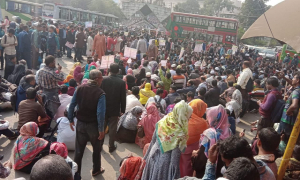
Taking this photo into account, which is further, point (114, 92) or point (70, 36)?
point (70, 36)

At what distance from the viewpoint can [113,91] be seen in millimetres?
→ 4297

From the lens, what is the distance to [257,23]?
2.91 m

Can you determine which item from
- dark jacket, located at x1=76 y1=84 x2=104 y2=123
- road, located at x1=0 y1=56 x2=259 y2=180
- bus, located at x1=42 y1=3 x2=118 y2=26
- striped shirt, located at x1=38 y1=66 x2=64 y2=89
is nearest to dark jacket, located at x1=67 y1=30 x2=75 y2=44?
road, located at x1=0 y1=56 x2=259 y2=180

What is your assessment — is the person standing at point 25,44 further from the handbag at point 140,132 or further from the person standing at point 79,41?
the handbag at point 140,132

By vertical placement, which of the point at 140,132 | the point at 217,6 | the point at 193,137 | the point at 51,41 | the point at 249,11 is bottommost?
the point at 140,132

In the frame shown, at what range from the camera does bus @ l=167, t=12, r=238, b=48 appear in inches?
1054

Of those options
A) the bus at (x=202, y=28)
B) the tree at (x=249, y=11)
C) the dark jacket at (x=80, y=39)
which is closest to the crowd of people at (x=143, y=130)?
the dark jacket at (x=80, y=39)

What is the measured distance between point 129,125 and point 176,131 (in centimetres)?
223

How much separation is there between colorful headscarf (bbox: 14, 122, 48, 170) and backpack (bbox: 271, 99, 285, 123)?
390 centimetres

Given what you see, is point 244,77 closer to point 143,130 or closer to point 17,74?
point 143,130

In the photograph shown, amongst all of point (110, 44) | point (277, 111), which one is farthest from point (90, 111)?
point (110, 44)

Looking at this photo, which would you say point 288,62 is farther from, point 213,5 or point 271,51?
point 213,5

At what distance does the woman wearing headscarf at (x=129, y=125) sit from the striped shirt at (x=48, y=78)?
1.53 meters

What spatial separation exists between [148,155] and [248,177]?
1761 mm
